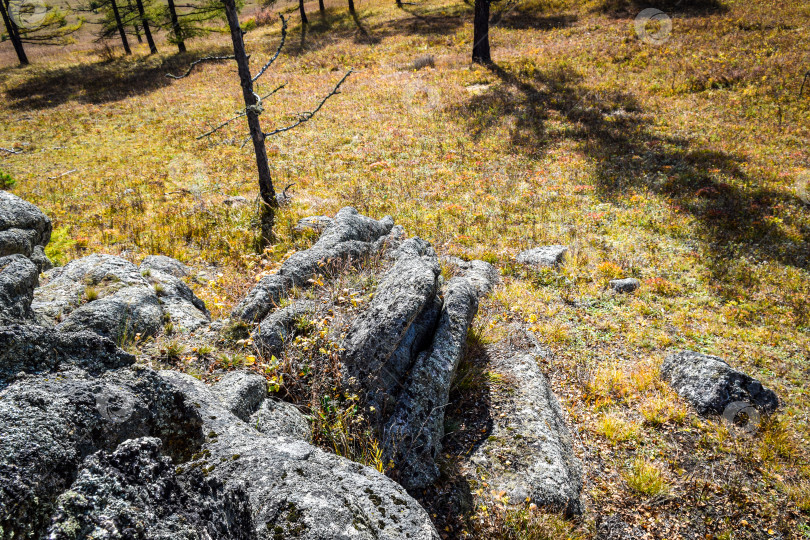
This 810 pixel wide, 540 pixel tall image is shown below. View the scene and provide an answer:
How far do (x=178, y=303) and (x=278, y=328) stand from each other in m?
2.32

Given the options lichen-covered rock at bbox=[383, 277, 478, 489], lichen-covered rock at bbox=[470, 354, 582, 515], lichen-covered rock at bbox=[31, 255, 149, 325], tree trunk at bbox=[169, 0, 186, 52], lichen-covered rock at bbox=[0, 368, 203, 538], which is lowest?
lichen-covered rock at bbox=[470, 354, 582, 515]

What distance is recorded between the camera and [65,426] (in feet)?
8.27

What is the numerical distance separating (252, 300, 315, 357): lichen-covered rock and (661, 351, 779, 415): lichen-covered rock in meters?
6.10

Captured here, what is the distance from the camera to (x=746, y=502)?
4.99 metres

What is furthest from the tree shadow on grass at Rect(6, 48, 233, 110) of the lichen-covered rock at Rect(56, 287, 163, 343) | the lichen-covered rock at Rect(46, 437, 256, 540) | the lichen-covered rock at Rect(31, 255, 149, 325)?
the lichen-covered rock at Rect(46, 437, 256, 540)

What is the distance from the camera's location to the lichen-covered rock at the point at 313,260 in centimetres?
659

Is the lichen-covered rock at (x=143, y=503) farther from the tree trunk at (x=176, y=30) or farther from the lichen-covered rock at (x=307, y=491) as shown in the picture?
the tree trunk at (x=176, y=30)

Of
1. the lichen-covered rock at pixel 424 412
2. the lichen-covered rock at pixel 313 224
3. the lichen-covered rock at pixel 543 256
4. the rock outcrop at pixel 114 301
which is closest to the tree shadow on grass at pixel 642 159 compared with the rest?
the lichen-covered rock at pixel 543 256

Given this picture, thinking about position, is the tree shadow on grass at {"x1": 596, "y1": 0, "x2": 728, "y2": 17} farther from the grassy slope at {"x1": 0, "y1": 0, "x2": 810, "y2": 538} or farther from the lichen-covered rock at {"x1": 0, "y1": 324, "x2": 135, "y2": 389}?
the lichen-covered rock at {"x1": 0, "y1": 324, "x2": 135, "y2": 389}

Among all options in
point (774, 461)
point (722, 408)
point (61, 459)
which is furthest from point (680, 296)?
point (61, 459)

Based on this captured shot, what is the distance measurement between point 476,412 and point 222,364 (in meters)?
3.42

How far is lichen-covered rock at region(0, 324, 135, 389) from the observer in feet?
9.70

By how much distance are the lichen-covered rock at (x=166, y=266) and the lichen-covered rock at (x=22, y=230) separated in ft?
5.76

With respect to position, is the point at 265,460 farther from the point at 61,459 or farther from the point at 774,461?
the point at 774,461
